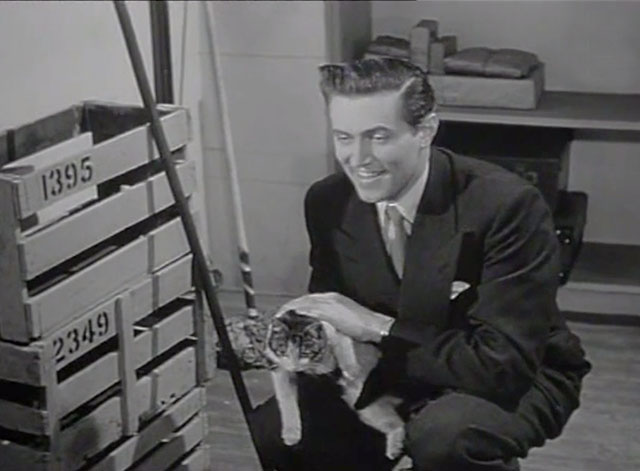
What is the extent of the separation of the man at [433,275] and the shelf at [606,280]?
9 cm

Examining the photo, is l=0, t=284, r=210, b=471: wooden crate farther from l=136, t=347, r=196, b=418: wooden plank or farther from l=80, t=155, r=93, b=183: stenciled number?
l=80, t=155, r=93, b=183: stenciled number

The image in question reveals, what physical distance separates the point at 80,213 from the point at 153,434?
1.10ft

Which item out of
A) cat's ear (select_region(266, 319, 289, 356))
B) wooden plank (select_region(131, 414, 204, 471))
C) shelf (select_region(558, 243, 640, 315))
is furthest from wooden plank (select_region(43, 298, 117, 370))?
shelf (select_region(558, 243, 640, 315))

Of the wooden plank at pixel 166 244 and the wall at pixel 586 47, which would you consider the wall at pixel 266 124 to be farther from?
the wall at pixel 586 47

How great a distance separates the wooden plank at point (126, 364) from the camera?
150 centimetres

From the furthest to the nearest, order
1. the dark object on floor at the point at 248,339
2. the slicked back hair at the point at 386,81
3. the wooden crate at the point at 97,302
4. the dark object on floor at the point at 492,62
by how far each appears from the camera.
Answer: the dark object on floor at the point at 248,339
the wooden crate at the point at 97,302
the dark object on floor at the point at 492,62
the slicked back hair at the point at 386,81

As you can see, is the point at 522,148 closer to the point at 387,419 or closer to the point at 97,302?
the point at 387,419

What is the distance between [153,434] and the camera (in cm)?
159

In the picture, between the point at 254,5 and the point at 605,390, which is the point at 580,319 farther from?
the point at 254,5

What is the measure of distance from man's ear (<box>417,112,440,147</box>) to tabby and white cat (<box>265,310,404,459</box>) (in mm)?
201

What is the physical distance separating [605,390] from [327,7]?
0.56 m

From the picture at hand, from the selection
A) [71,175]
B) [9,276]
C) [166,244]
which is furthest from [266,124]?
[9,276]

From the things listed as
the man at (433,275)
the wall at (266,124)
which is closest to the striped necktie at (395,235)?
the man at (433,275)

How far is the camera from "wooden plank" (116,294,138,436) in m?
1.50
